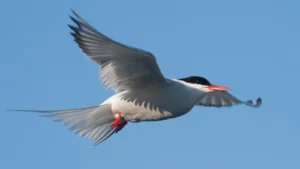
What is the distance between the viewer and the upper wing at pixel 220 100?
38.6ft

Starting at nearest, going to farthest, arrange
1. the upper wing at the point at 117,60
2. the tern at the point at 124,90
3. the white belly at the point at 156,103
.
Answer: the upper wing at the point at 117,60
the tern at the point at 124,90
the white belly at the point at 156,103

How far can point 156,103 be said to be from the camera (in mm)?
9500

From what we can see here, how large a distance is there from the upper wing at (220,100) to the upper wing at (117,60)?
8.28 ft

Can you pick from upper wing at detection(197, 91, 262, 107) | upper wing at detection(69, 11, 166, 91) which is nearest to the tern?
upper wing at detection(69, 11, 166, 91)

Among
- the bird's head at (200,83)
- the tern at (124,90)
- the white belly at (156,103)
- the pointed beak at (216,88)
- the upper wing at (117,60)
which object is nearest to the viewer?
the upper wing at (117,60)

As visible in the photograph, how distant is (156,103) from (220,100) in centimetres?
276

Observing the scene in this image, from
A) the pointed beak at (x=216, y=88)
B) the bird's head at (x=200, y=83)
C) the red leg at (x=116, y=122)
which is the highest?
the bird's head at (x=200, y=83)

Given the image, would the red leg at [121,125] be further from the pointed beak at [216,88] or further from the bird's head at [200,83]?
the pointed beak at [216,88]

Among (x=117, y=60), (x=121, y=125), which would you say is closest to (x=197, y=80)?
(x=121, y=125)

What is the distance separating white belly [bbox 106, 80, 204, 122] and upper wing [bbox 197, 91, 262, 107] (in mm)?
2141

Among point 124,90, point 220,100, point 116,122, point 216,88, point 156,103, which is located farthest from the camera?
point 220,100

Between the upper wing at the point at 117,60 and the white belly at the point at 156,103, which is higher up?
the upper wing at the point at 117,60

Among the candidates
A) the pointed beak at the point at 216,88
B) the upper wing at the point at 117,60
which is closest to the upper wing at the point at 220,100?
the pointed beak at the point at 216,88

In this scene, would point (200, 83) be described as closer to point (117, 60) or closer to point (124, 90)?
point (124, 90)
